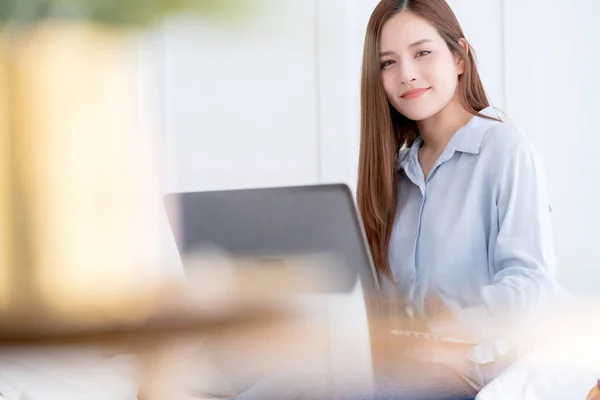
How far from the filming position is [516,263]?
0.58 m

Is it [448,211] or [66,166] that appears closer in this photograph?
[66,166]

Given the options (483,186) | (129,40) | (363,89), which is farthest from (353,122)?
(129,40)

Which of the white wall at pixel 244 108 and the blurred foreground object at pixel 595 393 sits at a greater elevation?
the white wall at pixel 244 108

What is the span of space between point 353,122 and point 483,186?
0.13 m

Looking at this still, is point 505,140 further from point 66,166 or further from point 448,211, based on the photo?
point 66,166

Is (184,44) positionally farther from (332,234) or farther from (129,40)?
(332,234)

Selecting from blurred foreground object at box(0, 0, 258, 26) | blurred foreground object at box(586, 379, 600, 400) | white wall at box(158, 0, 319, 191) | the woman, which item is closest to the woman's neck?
the woman

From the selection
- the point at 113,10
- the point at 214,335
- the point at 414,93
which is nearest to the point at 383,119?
the point at 414,93

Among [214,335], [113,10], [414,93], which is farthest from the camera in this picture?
[414,93]

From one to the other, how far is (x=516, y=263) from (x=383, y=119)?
0.18 metres

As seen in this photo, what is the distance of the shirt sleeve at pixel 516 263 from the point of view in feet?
1.88

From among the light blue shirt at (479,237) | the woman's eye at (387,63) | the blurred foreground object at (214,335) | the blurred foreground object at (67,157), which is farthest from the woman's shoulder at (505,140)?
the blurred foreground object at (67,157)

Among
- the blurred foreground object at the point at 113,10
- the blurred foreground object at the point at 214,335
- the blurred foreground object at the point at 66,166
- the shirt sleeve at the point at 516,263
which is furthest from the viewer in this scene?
the shirt sleeve at the point at 516,263

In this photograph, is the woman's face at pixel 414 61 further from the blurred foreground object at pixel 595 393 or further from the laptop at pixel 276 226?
the blurred foreground object at pixel 595 393
